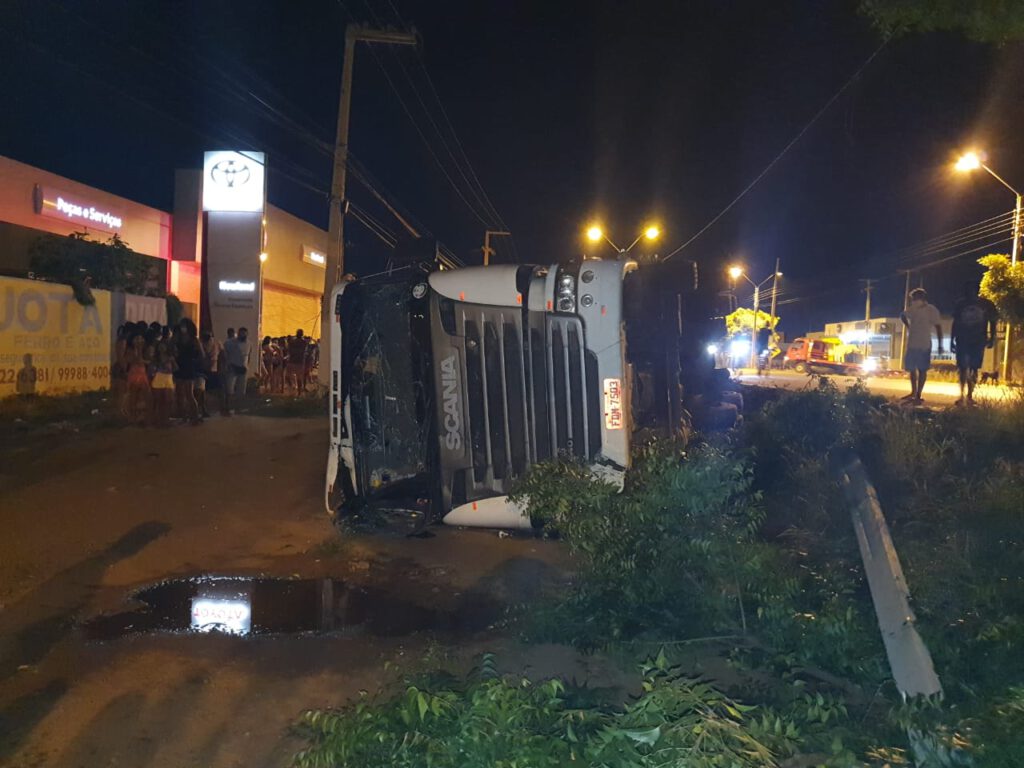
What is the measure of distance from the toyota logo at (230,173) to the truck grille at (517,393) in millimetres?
28003

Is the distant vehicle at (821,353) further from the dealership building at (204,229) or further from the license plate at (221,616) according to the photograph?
the license plate at (221,616)

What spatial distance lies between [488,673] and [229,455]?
8.78 m

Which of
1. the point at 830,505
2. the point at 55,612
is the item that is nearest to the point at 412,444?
the point at 55,612

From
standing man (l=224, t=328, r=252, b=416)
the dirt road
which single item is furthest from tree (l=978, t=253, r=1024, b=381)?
standing man (l=224, t=328, r=252, b=416)

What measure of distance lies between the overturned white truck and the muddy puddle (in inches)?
42.1

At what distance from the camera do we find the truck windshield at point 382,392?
7.09m

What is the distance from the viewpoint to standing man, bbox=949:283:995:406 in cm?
1118

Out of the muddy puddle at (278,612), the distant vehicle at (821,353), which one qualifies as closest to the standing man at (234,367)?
the muddy puddle at (278,612)

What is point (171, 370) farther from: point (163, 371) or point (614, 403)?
point (614, 403)

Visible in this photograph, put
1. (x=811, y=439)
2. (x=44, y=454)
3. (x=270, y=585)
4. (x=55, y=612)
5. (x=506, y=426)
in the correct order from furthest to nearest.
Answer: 1. (x=44, y=454)
2. (x=811, y=439)
3. (x=506, y=426)
4. (x=270, y=585)
5. (x=55, y=612)

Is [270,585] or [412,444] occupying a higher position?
[412,444]

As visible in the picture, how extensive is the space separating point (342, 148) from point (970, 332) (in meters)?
13.2

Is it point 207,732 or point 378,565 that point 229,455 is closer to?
point 378,565

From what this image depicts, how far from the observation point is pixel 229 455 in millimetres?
11367
